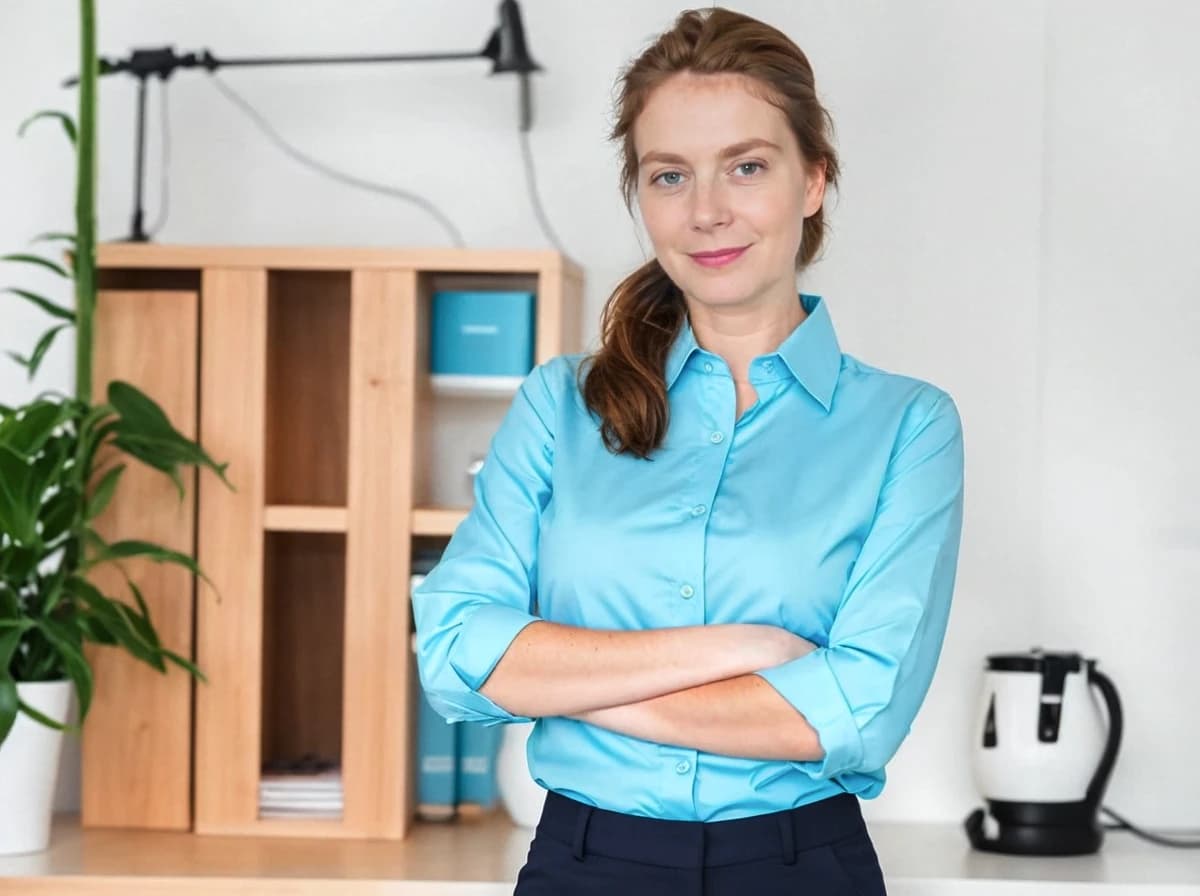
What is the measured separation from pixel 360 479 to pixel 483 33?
2.73ft

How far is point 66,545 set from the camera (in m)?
2.38

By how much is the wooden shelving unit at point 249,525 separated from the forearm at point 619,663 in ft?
3.18

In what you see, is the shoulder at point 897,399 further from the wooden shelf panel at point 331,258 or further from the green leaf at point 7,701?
the green leaf at point 7,701

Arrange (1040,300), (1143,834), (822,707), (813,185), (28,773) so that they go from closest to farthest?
(822,707) → (813,185) → (28,773) → (1143,834) → (1040,300)

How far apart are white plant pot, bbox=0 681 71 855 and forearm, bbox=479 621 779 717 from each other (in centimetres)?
111

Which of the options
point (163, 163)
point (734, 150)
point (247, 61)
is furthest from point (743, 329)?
point (163, 163)

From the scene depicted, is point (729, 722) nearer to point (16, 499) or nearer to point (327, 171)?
point (16, 499)

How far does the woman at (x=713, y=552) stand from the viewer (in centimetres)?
143

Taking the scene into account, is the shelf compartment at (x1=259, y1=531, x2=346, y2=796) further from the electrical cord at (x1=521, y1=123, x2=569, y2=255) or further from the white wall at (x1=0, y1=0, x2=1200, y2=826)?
the white wall at (x1=0, y1=0, x2=1200, y2=826)

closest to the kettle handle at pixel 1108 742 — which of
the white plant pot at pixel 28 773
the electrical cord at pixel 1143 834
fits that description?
the electrical cord at pixel 1143 834

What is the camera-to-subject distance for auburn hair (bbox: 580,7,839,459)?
1543mm

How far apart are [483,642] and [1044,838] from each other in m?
1.26

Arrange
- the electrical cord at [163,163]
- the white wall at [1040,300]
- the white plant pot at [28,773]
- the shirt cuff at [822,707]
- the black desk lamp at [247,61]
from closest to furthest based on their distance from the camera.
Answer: the shirt cuff at [822,707]
the white plant pot at [28,773]
the black desk lamp at [247,61]
the white wall at [1040,300]
the electrical cord at [163,163]

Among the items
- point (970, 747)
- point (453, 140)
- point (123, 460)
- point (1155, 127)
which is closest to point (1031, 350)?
point (1155, 127)
